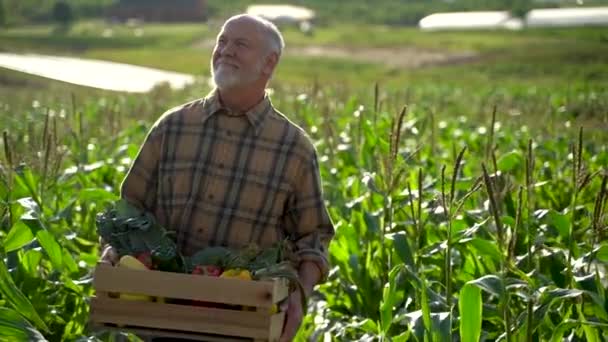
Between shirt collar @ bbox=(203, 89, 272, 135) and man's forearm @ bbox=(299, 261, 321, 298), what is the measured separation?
1.62 ft

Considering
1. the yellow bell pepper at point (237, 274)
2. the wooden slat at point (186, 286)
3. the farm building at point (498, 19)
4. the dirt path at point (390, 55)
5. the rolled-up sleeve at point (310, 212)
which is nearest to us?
the wooden slat at point (186, 286)

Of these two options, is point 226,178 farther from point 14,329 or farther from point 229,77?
point 14,329

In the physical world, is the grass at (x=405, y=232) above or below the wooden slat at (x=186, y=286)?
below

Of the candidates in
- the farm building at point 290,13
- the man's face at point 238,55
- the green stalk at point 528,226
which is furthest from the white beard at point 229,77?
the farm building at point 290,13

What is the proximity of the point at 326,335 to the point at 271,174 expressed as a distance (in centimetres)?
158

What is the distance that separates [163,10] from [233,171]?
67.9m

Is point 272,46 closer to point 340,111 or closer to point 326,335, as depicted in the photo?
point 326,335

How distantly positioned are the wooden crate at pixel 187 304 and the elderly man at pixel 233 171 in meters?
0.51

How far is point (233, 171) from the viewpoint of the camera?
4.14 metres

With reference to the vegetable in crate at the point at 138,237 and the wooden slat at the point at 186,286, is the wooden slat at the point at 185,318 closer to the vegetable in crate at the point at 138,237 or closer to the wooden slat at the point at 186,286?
the wooden slat at the point at 186,286

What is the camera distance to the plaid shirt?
413 cm

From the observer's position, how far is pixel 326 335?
554cm

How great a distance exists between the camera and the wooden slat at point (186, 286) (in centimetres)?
356

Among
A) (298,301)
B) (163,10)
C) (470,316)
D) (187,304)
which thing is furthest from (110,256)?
(163,10)
